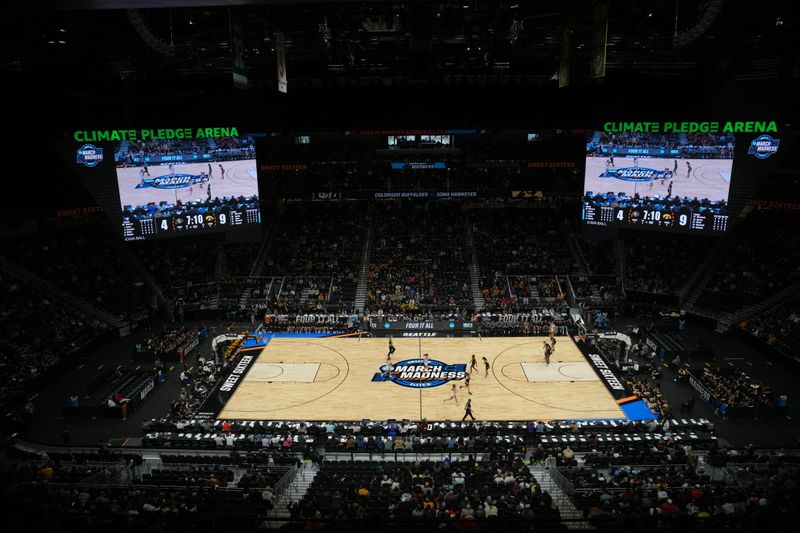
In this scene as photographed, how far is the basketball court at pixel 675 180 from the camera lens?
35.1 meters

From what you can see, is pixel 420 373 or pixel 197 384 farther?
pixel 420 373

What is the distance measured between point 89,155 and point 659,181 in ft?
126

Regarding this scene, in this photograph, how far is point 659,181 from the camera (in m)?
36.5

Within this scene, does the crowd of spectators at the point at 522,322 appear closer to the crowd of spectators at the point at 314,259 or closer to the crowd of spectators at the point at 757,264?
the crowd of spectators at the point at 314,259

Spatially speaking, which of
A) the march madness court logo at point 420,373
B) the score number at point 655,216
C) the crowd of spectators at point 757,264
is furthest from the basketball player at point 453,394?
the crowd of spectators at point 757,264

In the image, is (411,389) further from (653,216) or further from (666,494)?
(653,216)

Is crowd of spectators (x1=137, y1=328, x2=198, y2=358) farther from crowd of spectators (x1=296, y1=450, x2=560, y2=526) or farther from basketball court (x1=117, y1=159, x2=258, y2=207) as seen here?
crowd of spectators (x1=296, y1=450, x2=560, y2=526)

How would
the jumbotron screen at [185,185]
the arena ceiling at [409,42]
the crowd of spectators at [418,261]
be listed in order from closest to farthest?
1. the arena ceiling at [409,42]
2. the jumbotron screen at [185,185]
3. the crowd of spectators at [418,261]

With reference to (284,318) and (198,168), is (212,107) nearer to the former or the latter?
(198,168)

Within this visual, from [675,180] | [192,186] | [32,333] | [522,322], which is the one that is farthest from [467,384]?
[32,333]

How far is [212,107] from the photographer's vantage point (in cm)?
4491

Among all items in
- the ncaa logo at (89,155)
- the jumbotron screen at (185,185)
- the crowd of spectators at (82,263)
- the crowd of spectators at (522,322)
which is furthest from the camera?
the ncaa logo at (89,155)

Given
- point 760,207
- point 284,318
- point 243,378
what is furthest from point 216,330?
point 760,207

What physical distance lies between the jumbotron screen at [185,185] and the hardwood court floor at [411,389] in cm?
1013
